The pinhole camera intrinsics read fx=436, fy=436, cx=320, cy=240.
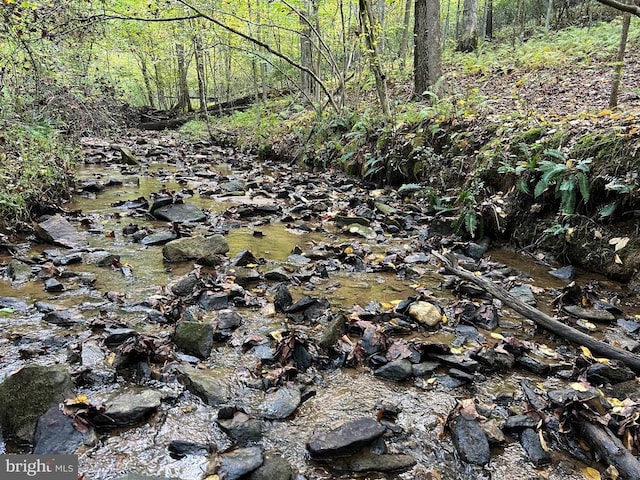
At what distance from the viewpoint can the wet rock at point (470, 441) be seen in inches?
107

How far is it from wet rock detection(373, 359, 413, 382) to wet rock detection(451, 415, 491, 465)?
2.16ft

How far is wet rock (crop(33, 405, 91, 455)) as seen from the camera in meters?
2.68

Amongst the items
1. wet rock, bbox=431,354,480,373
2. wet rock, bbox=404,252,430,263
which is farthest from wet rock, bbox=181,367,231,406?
wet rock, bbox=404,252,430,263

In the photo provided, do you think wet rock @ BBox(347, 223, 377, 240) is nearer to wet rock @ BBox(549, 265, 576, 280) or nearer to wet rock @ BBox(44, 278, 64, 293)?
wet rock @ BBox(549, 265, 576, 280)

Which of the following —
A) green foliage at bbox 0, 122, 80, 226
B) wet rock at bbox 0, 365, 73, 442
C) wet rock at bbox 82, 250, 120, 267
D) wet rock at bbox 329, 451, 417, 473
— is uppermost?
green foliage at bbox 0, 122, 80, 226

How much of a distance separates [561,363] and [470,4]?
61.8 feet

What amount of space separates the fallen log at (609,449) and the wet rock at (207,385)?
246 centimetres

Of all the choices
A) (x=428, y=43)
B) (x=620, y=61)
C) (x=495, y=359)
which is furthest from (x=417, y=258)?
(x=428, y=43)

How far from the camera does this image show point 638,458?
8.75 feet

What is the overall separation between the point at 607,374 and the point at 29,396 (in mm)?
4240

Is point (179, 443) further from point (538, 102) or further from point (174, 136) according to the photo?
point (174, 136)

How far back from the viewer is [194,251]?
6086 mm

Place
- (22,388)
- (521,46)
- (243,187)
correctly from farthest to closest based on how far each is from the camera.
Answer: (521,46) → (243,187) → (22,388)

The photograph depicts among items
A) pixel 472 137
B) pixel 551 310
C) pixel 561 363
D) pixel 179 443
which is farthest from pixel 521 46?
pixel 179 443
